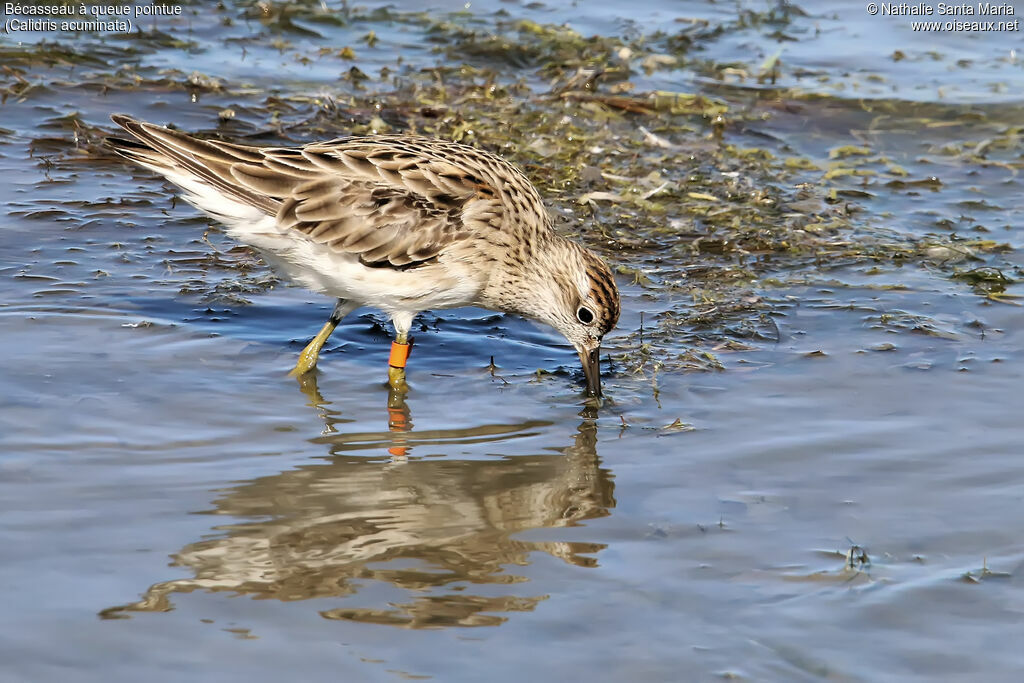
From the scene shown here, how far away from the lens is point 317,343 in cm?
905

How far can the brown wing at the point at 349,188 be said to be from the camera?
28.0 feet

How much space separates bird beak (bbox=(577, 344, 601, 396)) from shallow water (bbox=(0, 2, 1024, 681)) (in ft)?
0.40

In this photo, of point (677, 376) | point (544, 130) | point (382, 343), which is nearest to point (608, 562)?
point (677, 376)

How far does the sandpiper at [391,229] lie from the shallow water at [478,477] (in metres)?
0.48

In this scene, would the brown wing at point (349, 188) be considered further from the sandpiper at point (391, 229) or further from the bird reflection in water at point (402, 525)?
the bird reflection in water at point (402, 525)

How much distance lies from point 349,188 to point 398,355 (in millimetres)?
1194

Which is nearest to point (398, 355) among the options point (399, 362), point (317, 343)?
point (399, 362)

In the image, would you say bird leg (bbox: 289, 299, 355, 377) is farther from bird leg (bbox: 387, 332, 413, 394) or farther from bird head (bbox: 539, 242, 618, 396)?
bird head (bbox: 539, 242, 618, 396)

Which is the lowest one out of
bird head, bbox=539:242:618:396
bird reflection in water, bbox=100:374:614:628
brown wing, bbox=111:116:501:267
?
bird reflection in water, bbox=100:374:614:628

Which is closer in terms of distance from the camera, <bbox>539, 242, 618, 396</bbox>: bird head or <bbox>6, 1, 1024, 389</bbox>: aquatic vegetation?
<bbox>539, 242, 618, 396</bbox>: bird head

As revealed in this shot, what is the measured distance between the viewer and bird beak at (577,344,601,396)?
28.3 ft

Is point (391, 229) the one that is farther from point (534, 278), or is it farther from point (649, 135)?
point (649, 135)

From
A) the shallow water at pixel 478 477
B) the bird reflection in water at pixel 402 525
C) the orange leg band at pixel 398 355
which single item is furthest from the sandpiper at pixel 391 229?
the bird reflection in water at pixel 402 525

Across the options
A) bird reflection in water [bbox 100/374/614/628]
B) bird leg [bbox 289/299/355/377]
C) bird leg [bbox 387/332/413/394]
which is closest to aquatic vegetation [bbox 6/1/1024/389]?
bird leg [bbox 289/299/355/377]
